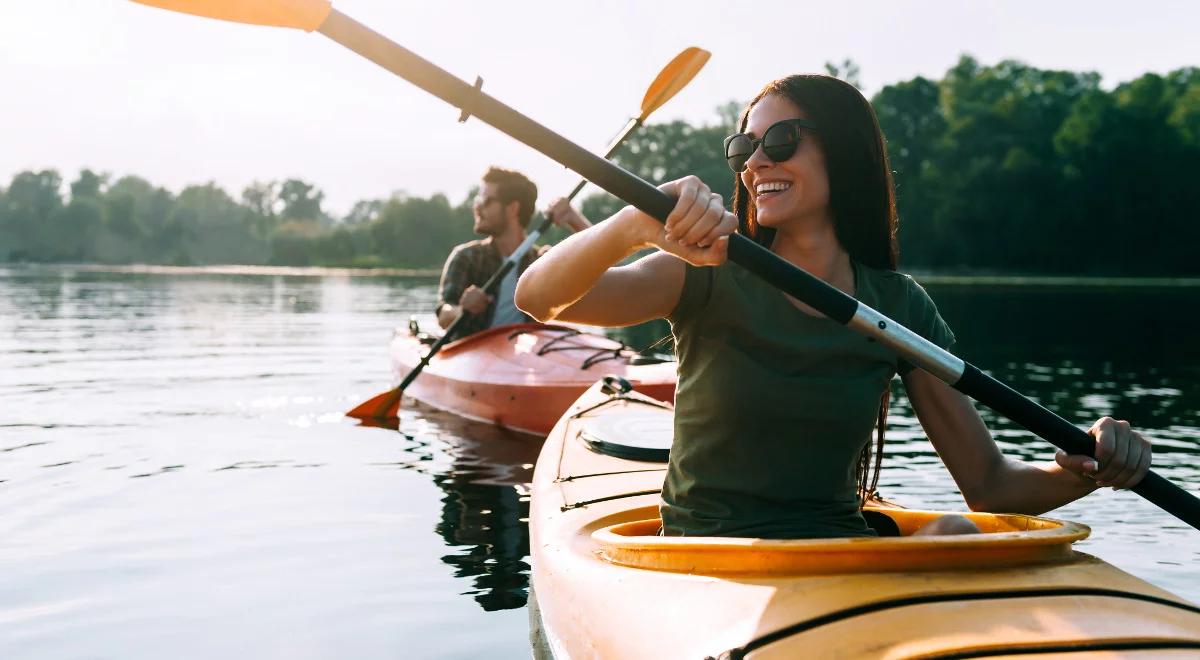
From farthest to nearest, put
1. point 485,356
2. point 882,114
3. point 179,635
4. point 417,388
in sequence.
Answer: point 882,114 < point 417,388 < point 485,356 < point 179,635

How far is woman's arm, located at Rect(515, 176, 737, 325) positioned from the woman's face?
36cm

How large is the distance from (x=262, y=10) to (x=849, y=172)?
1.43 metres

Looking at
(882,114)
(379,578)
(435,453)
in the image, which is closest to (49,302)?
(435,453)

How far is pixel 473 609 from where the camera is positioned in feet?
14.8

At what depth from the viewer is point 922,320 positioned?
284 cm

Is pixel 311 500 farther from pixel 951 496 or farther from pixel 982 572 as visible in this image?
pixel 982 572

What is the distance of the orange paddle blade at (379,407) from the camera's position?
9273 millimetres

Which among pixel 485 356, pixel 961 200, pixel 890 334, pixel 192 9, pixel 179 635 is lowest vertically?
pixel 179 635

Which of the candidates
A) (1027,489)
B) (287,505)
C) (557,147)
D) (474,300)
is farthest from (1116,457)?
(474,300)

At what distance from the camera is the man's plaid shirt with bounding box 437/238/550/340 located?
30.0 feet

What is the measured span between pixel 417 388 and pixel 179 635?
584 cm

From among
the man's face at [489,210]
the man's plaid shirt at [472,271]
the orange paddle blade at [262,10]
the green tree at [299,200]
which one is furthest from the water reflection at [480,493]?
the green tree at [299,200]

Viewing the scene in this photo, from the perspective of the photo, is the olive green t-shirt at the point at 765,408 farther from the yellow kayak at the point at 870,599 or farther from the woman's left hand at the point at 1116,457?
the woman's left hand at the point at 1116,457

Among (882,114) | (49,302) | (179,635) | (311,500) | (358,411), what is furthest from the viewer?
(882,114)
